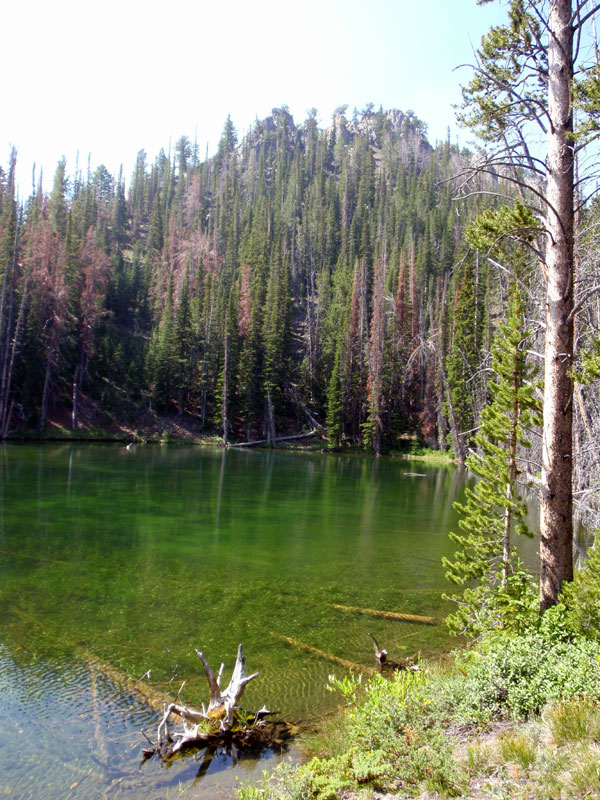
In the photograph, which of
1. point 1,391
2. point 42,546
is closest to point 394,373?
point 1,391

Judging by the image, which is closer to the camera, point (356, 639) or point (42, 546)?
point (356, 639)

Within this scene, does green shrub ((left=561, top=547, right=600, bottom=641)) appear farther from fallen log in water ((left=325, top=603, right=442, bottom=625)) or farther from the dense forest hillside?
the dense forest hillside

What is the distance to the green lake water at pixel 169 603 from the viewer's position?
22.9 feet

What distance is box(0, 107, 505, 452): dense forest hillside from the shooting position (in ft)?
176

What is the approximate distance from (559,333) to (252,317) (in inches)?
2437

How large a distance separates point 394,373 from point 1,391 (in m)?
39.7

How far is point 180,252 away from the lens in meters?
93.7

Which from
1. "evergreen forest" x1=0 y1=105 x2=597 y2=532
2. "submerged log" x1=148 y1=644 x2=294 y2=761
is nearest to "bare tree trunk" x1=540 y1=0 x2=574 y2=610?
"submerged log" x1=148 y1=644 x2=294 y2=761

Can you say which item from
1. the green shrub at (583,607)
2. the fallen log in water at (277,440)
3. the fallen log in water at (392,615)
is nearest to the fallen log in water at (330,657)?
the fallen log in water at (392,615)

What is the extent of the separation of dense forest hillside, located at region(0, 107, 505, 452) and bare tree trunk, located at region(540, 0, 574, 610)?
30.5 metres

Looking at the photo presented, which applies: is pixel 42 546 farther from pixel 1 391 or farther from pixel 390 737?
pixel 1 391

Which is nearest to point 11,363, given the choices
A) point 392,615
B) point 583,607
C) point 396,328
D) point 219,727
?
point 396,328

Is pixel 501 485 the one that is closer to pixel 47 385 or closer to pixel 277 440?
pixel 47 385

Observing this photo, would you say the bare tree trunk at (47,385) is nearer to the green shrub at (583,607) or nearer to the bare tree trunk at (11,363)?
the bare tree trunk at (11,363)
